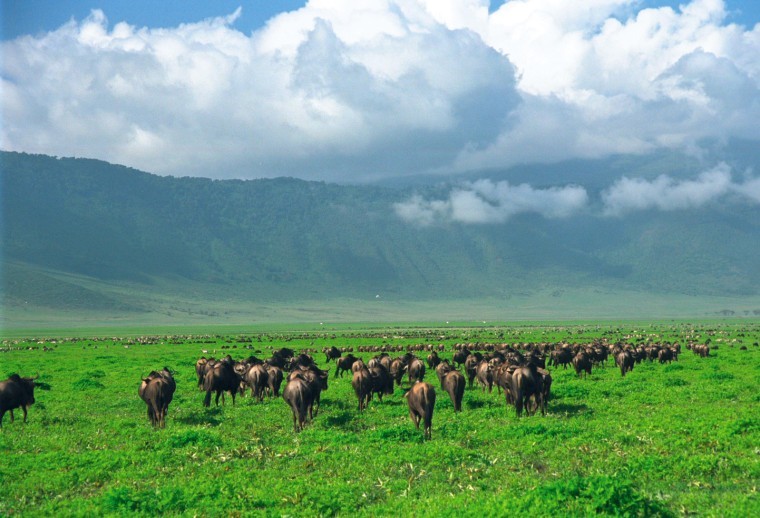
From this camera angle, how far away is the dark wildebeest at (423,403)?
19594 millimetres

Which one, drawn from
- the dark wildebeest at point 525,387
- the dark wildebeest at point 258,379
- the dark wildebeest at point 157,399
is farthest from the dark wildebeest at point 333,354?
the dark wildebeest at point 525,387

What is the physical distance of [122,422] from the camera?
2269 centimetres

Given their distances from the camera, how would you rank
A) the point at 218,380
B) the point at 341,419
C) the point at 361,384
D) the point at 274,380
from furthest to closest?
the point at 274,380
the point at 218,380
the point at 361,384
the point at 341,419

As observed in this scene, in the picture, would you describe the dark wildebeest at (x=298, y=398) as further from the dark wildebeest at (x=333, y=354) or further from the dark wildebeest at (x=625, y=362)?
the dark wildebeest at (x=333, y=354)

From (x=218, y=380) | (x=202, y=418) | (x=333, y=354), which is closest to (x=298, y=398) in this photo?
(x=202, y=418)

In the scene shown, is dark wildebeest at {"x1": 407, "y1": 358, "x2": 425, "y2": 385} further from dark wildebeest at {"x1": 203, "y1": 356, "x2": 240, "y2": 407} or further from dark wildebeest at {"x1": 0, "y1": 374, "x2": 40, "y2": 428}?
dark wildebeest at {"x1": 0, "y1": 374, "x2": 40, "y2": 428}

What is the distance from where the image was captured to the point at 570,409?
80.3ft

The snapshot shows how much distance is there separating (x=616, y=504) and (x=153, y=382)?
52.9 feet

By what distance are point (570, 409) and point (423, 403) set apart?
7.43 m

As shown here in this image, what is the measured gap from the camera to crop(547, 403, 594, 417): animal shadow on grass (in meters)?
23.5

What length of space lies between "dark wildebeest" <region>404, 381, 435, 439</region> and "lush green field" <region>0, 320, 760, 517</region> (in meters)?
0.46

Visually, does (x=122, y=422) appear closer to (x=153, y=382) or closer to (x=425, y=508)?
(x=153, y=382)

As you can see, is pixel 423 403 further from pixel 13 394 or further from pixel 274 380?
pixel 13 394

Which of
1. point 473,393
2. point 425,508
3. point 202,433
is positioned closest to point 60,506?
point 202,433
